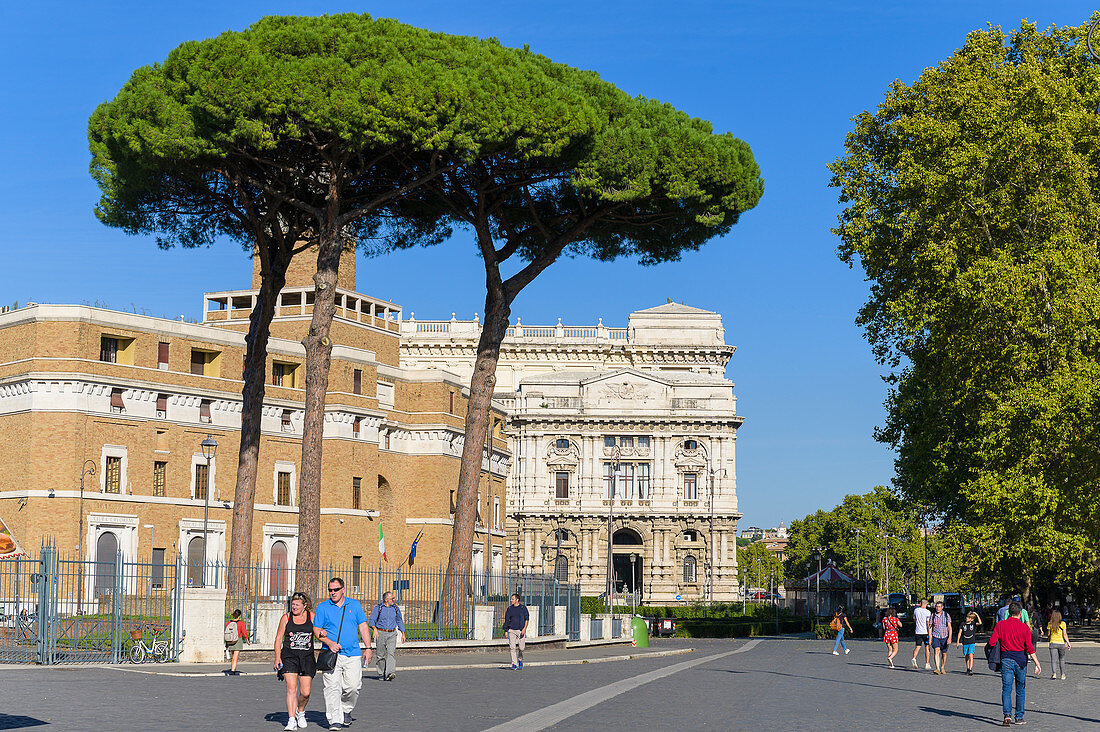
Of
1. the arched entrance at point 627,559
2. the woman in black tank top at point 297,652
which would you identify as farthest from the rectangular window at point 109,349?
the arched entrance at point 627,559

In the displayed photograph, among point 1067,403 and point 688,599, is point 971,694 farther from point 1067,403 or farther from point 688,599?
point 688,599

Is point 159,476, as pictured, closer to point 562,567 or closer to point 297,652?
point 297,652

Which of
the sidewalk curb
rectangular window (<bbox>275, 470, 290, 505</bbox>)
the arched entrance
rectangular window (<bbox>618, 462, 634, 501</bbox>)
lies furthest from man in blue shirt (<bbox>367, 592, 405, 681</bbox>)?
rectangular window (<bbox>618, 462, 634, 501</bbox>)

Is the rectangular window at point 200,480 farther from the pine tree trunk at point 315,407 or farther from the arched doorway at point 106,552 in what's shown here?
the pine tree trunk at point 315,407

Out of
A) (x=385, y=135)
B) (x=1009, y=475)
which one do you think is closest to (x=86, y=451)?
(x=385, y=135)

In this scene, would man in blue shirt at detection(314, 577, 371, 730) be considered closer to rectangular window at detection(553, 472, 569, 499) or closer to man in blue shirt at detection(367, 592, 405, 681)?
man in blue shirt at detection(367, 592, 405, 681)

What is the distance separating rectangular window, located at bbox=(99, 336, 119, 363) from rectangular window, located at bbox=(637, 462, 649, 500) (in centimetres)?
4470

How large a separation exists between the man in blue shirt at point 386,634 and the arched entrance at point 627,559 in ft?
198

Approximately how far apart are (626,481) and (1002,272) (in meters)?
54.8

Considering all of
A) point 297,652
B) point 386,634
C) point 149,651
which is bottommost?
point 149,651

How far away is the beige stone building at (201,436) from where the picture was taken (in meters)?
42.8

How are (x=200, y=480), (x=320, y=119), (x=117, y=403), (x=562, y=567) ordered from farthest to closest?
(x=562, y=567)
(x=200, y=480)
(x=117, y=403)
(x=320, y=119)

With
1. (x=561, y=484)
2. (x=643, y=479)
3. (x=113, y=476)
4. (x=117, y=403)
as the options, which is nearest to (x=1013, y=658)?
(x=113, y=476)

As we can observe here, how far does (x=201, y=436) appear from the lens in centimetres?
4744
